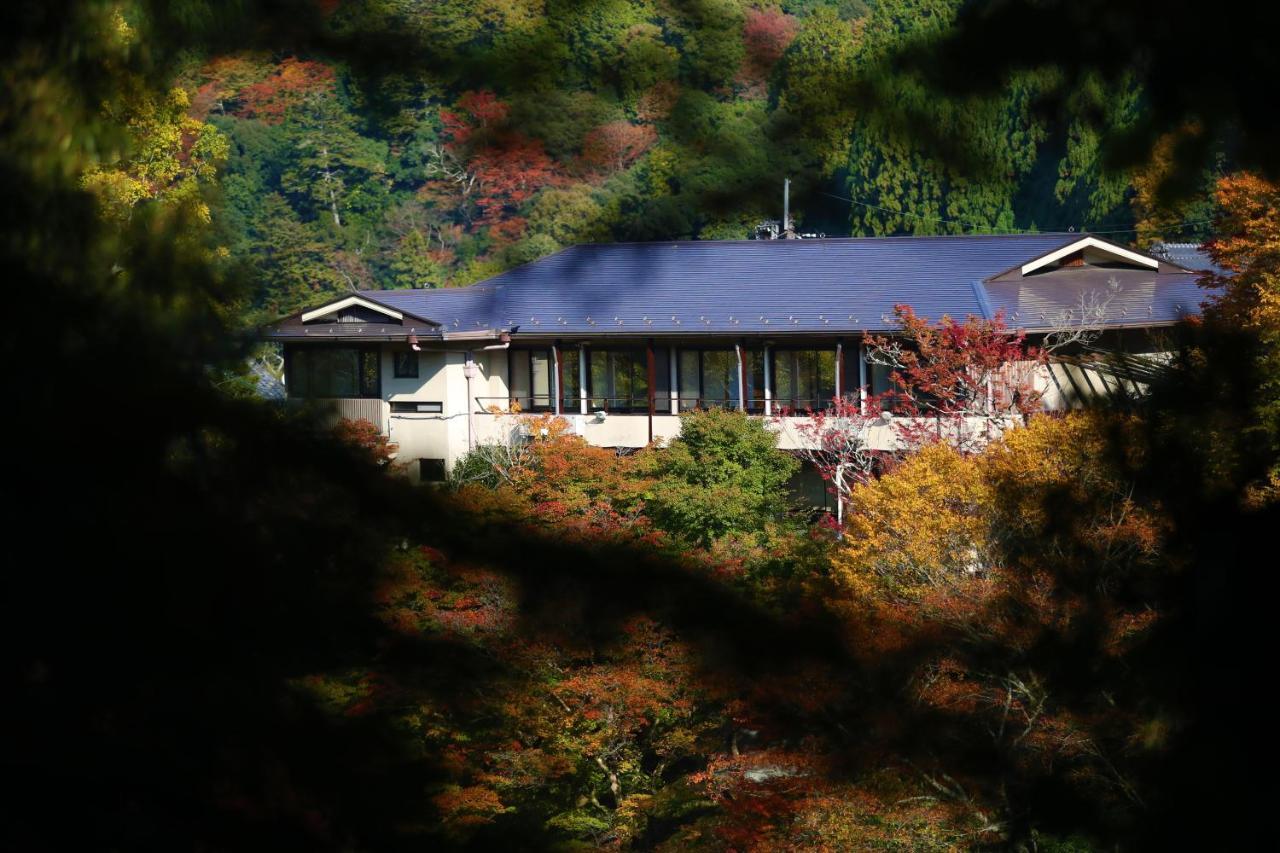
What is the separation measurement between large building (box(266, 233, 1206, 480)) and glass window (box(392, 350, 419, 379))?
2 cm

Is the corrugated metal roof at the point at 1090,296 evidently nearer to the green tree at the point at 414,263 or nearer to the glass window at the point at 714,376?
the glass window at the point at 714,376

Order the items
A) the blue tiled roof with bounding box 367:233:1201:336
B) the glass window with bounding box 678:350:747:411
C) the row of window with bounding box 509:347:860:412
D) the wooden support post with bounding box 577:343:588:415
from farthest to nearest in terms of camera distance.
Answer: the wooden support post with bounding box 577:343:588:415 → the glass window with bounding box 678:350:747:411 → the row of window with bounding box 509:347:860:412 → the blue tiled roof with bounding box 367:233:1201:336

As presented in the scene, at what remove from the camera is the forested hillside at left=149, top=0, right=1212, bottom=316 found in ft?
4.48

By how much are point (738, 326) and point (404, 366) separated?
2874mm

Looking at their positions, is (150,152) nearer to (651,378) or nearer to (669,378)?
(651,378)

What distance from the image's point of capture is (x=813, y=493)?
10.1 metres

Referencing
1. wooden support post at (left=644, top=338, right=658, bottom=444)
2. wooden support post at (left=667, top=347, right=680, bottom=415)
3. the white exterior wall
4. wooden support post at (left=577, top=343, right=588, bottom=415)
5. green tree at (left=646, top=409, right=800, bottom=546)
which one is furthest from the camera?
wooden support post at (left=577, top=343, right=588, bottom=415)

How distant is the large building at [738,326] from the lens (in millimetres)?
7594

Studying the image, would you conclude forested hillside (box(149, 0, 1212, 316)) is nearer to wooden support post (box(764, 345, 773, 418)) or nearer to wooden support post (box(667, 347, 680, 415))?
wooden support post (box(764, 345, 773, 418))

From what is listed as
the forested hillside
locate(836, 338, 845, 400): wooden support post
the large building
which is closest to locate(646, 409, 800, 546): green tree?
the large building

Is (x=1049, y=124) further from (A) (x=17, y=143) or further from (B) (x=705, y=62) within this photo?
(A) (x=17, y=143)

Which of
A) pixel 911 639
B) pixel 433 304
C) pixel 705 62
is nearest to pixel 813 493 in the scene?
pixel 433 304

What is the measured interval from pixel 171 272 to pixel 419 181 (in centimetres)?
39

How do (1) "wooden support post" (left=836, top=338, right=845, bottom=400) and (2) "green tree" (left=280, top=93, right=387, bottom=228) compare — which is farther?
Answer: (1) "wooden support post" (left=836, top=338, right=845, bottom=400)
